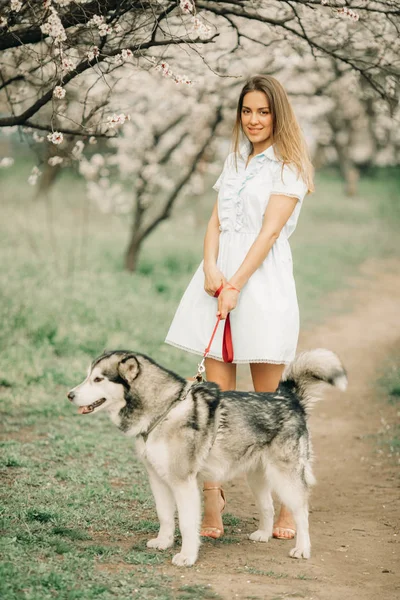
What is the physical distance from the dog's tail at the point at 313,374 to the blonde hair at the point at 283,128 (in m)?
1.12

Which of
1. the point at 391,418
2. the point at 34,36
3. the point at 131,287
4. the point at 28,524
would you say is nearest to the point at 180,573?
the point at 28,524

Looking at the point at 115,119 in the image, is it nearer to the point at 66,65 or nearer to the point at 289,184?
the point at 66,65

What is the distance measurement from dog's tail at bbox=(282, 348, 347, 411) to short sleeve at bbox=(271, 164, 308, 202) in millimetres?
1002

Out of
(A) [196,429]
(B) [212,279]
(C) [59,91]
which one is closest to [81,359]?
(C) [59,91]

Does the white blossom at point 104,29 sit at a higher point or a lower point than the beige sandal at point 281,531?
higher

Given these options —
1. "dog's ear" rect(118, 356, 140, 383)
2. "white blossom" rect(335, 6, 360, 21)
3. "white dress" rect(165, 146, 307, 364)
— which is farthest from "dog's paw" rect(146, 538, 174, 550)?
"white blossom" rect(335, 6, 360, 21)

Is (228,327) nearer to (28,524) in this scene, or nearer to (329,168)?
(28,524)

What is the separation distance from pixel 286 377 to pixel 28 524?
1842 millimetres

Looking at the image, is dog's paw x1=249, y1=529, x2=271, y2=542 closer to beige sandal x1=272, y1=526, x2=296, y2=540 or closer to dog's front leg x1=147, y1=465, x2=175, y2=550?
beige sandal x1=272, y1=526, x2=296, y2=540

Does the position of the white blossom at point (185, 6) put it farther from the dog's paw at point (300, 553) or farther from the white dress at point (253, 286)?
the dog's paw at point (300, 553)

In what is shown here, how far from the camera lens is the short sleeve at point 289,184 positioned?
4906 mm

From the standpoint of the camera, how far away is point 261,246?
16.0 feet

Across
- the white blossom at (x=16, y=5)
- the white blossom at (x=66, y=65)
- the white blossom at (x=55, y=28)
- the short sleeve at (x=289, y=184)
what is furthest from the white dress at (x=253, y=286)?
the white blossom at (x=16, y=5)

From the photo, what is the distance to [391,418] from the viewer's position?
837cm
